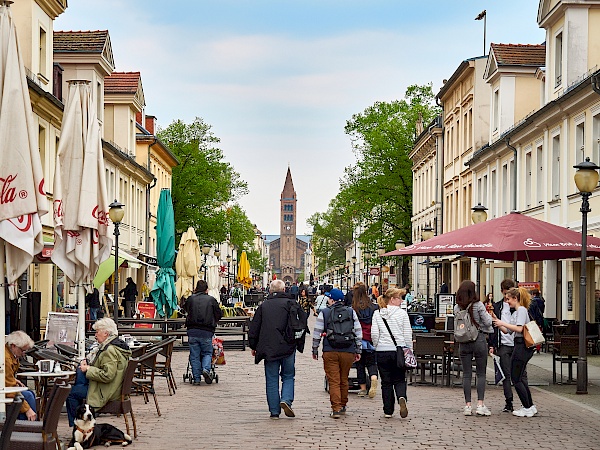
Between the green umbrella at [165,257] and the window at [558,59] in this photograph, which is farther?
the window at [558,59]

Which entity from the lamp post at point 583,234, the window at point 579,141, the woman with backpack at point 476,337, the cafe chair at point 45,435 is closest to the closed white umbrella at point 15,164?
the cafe chair at point 45,435

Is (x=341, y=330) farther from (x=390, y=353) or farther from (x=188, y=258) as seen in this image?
(x=188, y=258)

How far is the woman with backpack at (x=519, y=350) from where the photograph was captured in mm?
14664

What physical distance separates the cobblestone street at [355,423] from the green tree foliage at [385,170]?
46764mm

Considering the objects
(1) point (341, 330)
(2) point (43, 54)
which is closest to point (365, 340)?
(1) point (341, 330)

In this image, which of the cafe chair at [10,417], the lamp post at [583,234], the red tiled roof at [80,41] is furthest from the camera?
the red tiled roof at [80,41]

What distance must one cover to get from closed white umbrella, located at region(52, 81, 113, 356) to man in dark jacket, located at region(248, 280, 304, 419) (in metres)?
2.48

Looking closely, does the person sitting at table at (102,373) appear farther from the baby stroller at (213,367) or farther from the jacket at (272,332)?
the baby stroller at (213,367)

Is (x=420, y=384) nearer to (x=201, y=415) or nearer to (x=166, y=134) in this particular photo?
(x=201, y=415)

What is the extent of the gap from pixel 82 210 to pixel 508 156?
91.1ft

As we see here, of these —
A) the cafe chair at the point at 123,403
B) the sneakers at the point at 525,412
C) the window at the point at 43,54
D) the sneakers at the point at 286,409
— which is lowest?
the sneakers at the point at 525,412

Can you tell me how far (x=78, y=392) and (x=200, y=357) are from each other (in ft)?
22.9

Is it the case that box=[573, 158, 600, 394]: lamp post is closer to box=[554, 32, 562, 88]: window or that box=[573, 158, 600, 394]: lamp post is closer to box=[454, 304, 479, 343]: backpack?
box=[454, 304, 479, 343]: backpack

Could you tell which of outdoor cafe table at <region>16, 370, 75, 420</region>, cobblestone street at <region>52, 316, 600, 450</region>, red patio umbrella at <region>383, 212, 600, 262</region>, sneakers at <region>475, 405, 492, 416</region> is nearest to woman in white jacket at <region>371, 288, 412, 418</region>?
cobblestone street at <region>52, 316, 600, 450</region>
